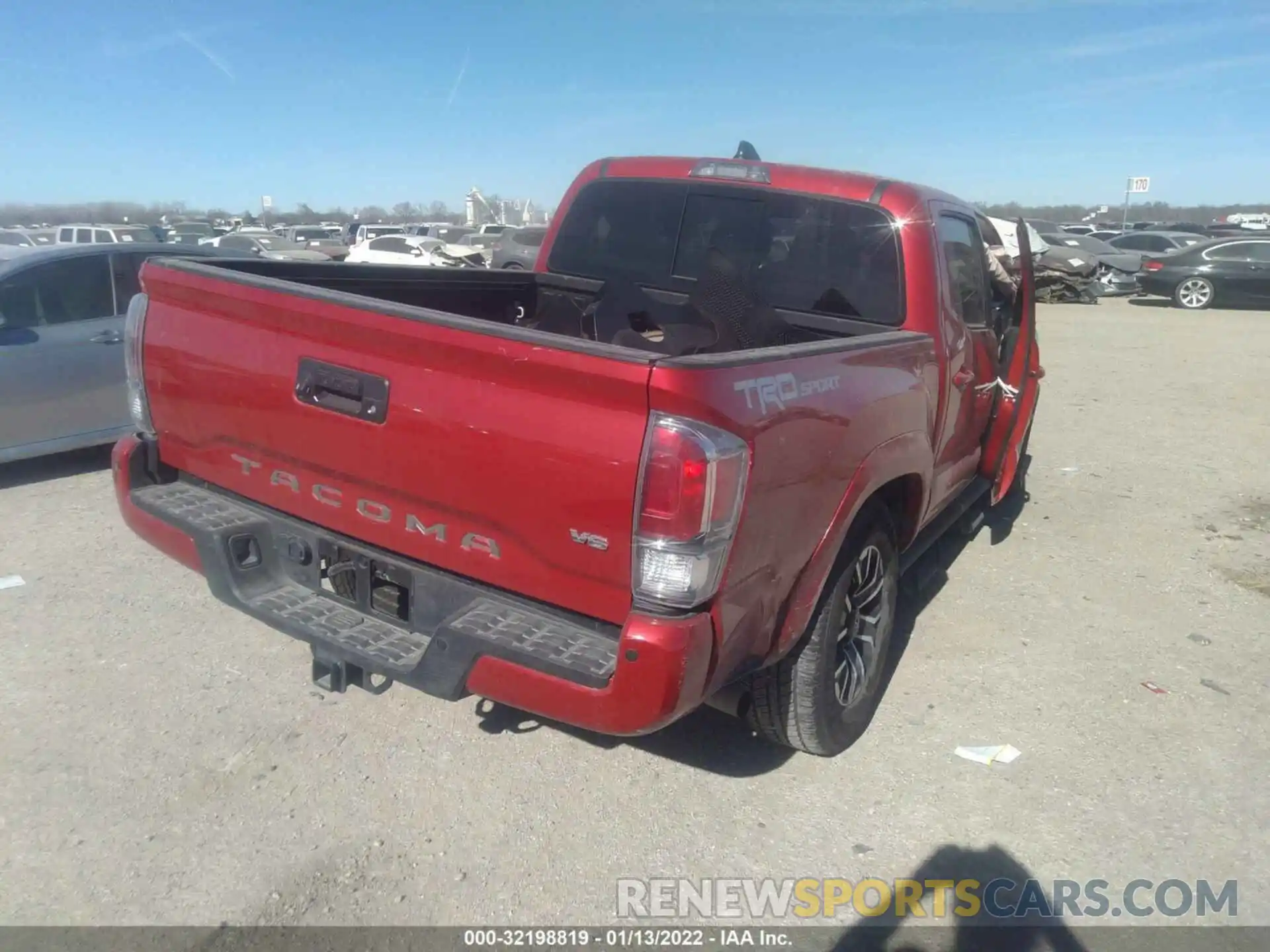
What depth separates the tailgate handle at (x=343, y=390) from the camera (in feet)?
8.57

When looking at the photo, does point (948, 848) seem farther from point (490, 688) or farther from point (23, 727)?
point (23, 727)

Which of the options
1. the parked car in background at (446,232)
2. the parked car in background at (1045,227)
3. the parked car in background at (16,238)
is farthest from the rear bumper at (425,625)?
the parked car in background at (1045,227)

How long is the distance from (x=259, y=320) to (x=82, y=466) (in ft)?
15.5

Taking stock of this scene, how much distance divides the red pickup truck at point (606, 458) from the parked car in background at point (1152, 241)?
27.3 metres

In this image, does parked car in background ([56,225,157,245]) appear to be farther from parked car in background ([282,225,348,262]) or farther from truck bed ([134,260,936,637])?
truck bed ([134,260,936,637])

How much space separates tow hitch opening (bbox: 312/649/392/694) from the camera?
2.76 metres

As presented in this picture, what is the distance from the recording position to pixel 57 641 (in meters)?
3.99

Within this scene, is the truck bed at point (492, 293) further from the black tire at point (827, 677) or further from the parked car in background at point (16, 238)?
the parked car in background at point (16, 238)

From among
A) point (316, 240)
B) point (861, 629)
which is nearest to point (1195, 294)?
point (861, 629)

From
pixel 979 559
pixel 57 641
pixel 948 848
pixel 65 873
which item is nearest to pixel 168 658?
pixel 57 641

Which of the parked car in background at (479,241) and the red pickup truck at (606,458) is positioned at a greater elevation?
the parked car in background at (479,241)

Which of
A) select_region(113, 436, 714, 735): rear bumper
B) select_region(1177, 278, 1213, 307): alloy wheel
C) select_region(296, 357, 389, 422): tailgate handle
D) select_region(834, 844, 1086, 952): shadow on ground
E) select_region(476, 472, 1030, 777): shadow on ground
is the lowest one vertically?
select_region(834, 844, 1086, 952): shadow on ground

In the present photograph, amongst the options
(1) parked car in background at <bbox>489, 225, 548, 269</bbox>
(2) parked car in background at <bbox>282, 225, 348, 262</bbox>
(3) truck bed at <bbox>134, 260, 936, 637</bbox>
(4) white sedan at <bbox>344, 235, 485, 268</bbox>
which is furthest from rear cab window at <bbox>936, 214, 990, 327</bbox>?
(2) parked car in background at <bbox>282, 225, 348, 262</bbox>

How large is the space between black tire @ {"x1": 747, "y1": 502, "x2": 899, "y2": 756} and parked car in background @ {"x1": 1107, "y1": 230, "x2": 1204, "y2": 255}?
91.9 ft
